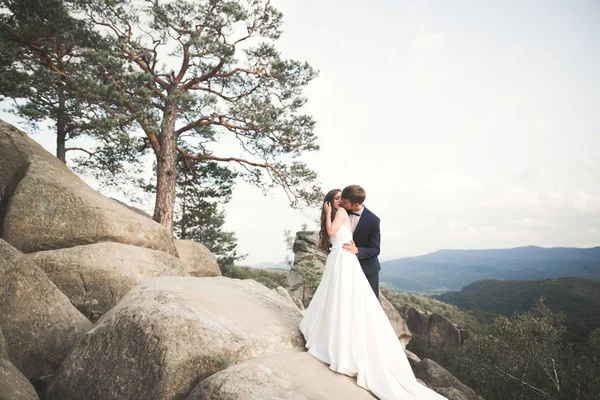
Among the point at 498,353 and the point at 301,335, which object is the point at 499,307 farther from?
the point at 301,335

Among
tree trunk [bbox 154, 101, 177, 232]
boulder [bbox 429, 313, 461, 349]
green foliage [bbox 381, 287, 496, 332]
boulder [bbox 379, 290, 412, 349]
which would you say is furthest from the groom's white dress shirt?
green foliage [bbox 381, 287, 496, 332]

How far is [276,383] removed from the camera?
3.99 m

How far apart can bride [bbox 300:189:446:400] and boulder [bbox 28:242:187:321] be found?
668 cm

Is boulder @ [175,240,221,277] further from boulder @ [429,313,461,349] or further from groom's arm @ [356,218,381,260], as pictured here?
boulder @ [429,313,461,349]

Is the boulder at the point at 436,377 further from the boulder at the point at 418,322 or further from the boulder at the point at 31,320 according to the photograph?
the boulder at the point at 418,322

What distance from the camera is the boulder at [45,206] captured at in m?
Result: 9.39

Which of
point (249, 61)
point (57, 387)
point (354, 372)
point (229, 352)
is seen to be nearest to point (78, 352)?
point (57, 387)

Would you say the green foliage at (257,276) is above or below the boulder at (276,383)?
below

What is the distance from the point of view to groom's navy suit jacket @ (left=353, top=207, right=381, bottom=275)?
6.12 meters

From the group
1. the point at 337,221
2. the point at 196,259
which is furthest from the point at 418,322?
the point at 337,221

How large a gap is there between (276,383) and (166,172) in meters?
14.1

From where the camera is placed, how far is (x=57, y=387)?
5.04m

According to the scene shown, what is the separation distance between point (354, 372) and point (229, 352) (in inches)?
75.2

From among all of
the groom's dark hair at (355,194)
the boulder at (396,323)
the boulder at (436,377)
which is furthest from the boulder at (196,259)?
the boulder at (396,323)
